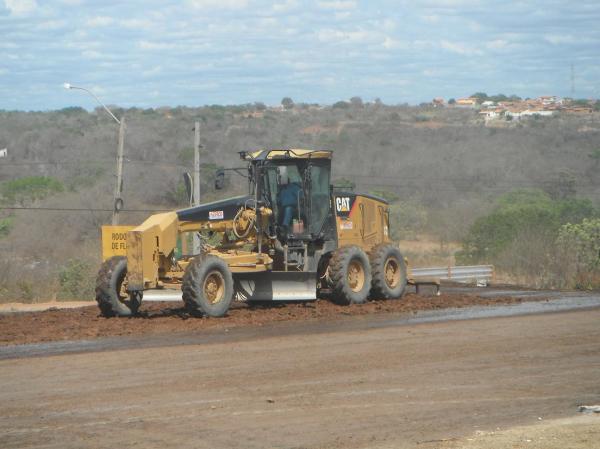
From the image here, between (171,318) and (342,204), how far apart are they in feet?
17.2

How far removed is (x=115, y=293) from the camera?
2083cm

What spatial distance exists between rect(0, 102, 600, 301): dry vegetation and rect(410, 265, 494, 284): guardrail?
1738 millimetres

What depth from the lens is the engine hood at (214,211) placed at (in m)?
21.5

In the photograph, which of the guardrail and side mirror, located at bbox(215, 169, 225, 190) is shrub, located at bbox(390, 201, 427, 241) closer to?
the guardrail

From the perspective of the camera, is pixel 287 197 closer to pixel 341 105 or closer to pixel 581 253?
pixel 581 253

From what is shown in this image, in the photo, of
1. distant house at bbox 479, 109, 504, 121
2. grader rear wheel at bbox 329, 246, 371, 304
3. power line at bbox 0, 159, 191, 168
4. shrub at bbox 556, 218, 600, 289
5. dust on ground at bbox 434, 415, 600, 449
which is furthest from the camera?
distant house at bbox 479, 109, 504, 121

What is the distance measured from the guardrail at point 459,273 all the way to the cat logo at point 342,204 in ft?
39.4

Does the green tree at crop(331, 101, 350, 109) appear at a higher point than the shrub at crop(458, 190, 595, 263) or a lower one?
higher

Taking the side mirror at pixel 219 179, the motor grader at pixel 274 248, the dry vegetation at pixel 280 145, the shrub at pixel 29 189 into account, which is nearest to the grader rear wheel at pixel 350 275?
the motor grader at pixel 274 248

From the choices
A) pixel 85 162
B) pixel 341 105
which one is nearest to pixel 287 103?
pixel 341 105

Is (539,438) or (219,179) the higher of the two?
(219,179)

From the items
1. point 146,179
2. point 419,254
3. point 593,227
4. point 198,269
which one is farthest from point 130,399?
point 146,179

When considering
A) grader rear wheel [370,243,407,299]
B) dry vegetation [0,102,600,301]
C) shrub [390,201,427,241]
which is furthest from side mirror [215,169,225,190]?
shrub [390,201,427,241]

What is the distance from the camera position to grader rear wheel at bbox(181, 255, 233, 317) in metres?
20.0
